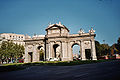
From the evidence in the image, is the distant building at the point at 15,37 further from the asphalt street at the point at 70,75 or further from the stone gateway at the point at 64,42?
the asphalt street at the point at 70,75

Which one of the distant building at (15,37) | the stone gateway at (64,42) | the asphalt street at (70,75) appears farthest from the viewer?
the distant building at (15,37)

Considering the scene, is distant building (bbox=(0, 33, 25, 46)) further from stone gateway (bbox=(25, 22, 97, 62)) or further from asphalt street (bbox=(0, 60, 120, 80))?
asphalt street (bbox=(0, 60, 120, 80))

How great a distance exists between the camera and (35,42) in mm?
43875

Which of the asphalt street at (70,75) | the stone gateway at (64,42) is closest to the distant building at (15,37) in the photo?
the stone gateway at (64,42)

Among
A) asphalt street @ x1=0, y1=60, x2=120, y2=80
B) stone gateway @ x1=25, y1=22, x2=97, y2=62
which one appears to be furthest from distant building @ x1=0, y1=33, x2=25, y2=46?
asphalt street @ x1=0, y1=60, x2=120, y2=80

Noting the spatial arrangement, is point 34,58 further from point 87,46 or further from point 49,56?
point 87,46

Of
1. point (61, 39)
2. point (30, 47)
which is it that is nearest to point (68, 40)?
point (61, 39)

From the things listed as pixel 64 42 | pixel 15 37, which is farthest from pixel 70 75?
pixel 15 37

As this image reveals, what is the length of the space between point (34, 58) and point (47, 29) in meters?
13.6

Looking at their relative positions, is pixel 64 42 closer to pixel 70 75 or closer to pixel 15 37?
pixel 70 75


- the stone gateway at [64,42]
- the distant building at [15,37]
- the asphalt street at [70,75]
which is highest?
the distant building at [15,37]

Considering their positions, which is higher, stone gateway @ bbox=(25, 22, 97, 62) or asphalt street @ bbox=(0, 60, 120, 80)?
stone gateway @ bbox=(25, 22, 97, 62)

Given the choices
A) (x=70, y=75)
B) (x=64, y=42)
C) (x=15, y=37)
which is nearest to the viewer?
(x=70, y=75)

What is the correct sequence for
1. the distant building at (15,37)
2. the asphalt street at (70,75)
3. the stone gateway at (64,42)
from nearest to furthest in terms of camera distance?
the asphalt street at (70,75) → the stone gateway at (64,42) → the distant building at (15,37)
